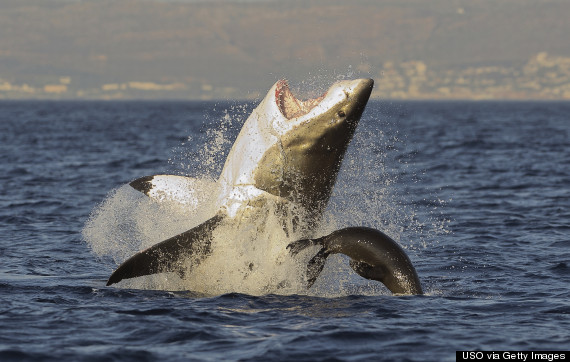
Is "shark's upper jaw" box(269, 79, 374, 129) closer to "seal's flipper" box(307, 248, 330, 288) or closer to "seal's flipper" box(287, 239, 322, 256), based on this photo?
"seal's flipper" box(287, 239, 322, 256)

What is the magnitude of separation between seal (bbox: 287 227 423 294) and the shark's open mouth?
1.92 metres

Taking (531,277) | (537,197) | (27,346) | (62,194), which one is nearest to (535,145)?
(537,197)

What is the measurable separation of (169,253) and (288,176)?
7.06ft

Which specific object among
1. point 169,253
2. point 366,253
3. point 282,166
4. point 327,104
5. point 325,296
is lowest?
point 325,296

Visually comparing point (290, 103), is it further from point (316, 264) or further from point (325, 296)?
point (325, 296)

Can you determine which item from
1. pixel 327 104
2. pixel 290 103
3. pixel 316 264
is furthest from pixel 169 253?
pixel 327 104

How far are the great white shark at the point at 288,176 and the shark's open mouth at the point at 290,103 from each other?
0.02 metres

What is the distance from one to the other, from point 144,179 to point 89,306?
2.93 metres

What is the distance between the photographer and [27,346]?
32.9ft

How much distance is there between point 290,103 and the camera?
12.3 m

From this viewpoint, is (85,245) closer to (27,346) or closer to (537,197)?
(27,346)

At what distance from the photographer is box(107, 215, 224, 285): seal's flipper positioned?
11703mm

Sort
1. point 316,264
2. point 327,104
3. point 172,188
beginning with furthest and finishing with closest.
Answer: point 172,188
point 316,264
point 327,104

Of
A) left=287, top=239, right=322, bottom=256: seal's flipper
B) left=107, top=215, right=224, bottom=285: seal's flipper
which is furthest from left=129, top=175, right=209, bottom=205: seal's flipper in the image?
left=287, top=239, right=322, bottom=256: seal's flipper
